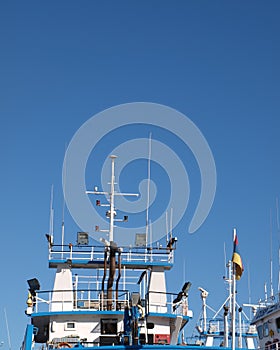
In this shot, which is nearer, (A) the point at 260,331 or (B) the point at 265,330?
(B) the point at 265,330

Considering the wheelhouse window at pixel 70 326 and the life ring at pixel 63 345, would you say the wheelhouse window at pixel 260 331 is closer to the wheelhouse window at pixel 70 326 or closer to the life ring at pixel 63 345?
the wheelhouse window at pixel 70 326

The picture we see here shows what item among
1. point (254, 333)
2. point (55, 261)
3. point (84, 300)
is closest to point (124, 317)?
point (84, 300)

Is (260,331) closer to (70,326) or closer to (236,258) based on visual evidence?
(236,258)

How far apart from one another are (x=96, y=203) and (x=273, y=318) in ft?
40.1

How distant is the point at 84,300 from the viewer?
3547cm

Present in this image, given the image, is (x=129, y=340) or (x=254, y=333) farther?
(x=254, y=333)

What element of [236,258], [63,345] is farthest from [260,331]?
[63,345]

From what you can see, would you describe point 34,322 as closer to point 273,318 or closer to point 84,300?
point 84,300

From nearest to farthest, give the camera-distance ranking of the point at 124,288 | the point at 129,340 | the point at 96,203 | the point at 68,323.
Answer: the point at 129,340, the point at 68,323, the point at 124,288, the point at 96,203

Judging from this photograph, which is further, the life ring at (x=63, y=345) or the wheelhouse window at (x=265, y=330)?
the wheelhouse window at (x=265, y=330)

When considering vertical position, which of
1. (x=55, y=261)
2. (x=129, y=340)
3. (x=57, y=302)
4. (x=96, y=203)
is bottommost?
(x=129, y=340)

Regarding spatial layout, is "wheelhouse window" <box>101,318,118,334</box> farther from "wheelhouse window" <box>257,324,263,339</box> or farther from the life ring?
"wheelhouse window" <box>257,324,263,339</box>

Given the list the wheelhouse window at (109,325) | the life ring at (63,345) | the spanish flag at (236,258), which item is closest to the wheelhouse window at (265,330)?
the spanish flag at (236,258)

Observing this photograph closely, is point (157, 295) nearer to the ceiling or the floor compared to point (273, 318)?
nearer to the ceiling
